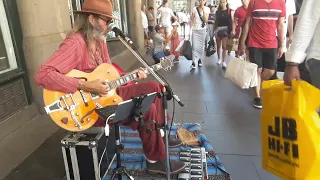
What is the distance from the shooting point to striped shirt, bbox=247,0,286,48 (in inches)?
134

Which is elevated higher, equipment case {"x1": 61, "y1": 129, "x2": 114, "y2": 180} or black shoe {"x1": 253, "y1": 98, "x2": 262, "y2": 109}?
equipment case {"x1": 61, "y1": 129, "x2": 114, "y2": 180}

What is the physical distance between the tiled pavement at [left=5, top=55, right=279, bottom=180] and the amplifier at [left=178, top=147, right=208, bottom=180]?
8.8 inches

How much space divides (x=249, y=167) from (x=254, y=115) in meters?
1.26

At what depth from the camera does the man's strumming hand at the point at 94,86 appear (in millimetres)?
1997

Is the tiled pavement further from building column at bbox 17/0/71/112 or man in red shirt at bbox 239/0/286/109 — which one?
building column at bbox 17/0/71/112

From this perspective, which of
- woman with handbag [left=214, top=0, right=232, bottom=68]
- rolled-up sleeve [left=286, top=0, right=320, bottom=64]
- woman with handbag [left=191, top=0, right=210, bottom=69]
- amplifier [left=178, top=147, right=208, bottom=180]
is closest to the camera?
rolled-up sleeve [left=286, top=0, right=320, bottom=64]

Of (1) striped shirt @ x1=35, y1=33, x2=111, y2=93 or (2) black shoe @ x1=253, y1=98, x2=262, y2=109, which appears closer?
(1) striped shirt @ x1=35, y1=33, x2=111, y2=93

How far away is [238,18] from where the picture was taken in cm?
552

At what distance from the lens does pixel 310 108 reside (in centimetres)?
141

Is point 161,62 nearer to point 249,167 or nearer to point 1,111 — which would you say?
point 249,167

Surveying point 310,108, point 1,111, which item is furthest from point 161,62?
point 1,111

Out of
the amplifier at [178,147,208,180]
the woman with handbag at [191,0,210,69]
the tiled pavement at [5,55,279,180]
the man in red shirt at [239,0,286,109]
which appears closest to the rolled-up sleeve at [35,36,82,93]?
the tiled pavement at [5,55,279,180]

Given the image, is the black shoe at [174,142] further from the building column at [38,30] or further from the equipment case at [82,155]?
the building column at [38,30]

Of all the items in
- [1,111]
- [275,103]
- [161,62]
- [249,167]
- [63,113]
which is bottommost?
[249,167]
